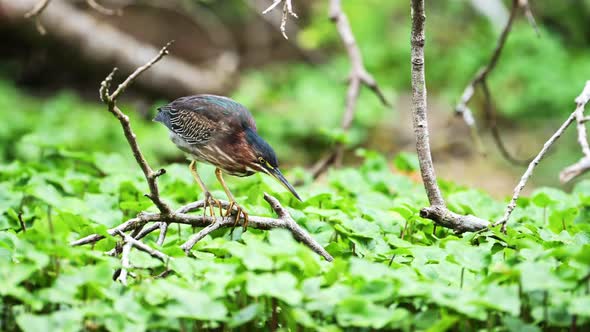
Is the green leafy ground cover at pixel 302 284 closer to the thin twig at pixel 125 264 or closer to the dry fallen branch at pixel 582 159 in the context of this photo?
the thin twig at pixel 125 264

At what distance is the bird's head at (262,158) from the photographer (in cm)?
346

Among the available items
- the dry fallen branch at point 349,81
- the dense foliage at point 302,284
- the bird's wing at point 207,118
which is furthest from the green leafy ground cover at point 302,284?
the dry fallen branch at point 349,81

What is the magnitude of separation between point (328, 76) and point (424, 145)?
7.14 meters

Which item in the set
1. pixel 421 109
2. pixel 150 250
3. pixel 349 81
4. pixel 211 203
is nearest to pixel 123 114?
pixel 150 250

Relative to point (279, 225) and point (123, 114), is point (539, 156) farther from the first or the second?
point (123, 114)

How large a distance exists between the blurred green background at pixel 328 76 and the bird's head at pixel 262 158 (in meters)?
3.95

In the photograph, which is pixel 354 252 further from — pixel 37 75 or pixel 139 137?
pixel 37 75

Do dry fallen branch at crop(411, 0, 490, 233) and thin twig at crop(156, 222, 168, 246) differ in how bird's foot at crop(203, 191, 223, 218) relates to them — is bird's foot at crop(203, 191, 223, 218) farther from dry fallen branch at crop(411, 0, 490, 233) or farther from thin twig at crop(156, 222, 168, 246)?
dry fallen branch at crop(411, 0, 490, 233)

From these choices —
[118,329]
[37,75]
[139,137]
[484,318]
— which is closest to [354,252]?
[484,318]

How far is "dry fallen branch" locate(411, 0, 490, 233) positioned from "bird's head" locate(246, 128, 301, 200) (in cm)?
60

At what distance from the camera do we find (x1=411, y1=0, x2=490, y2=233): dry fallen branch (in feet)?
10.6

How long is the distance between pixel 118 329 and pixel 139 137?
6.07m

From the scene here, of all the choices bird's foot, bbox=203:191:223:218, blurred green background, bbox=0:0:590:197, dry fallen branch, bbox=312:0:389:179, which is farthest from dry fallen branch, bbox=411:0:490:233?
blurred green background, bbox=0:0:590:197

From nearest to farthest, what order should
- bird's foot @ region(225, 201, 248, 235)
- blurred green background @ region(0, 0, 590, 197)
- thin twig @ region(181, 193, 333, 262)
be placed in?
thin twig @ region(181, 193, 333, 262) < bird's foot @ region(225, 201, 248, 235) < blurred green background @ region(0, 0, 590, 197)
